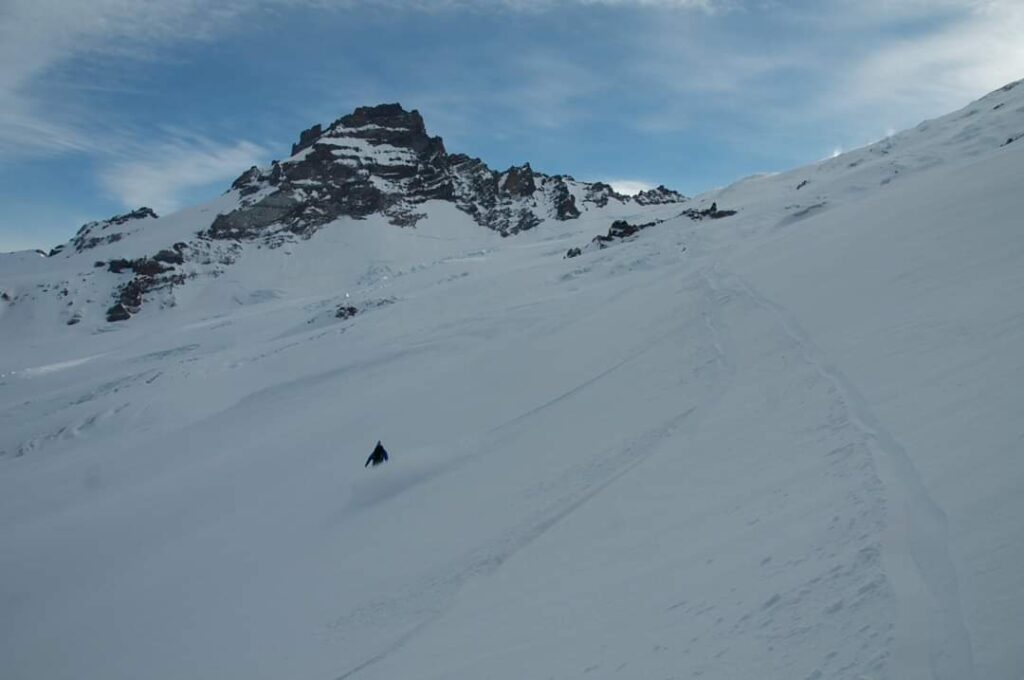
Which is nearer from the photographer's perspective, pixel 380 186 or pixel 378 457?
pixel 378 457

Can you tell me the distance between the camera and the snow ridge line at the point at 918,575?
3.78 m

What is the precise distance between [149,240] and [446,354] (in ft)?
239

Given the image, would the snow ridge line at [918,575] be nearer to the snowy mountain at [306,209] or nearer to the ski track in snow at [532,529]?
the ski track in snow at [532,529]

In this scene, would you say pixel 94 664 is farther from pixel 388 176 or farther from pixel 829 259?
pixel 388 176

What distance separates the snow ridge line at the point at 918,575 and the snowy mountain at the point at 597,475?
0.09 feet

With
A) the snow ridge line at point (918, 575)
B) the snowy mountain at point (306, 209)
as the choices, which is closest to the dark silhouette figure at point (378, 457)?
the snow ridge line at point (918, 575)

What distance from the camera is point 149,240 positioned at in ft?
265

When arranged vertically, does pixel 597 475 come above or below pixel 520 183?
below

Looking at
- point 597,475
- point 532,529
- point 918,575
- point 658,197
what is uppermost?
point 658,197

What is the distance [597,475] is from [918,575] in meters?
6.51

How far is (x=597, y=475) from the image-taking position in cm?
1093

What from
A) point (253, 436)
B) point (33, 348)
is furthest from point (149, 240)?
point (253, 436)

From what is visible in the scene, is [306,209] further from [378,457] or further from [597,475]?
[597,475]

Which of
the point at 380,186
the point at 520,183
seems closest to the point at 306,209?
the point at 380,186
